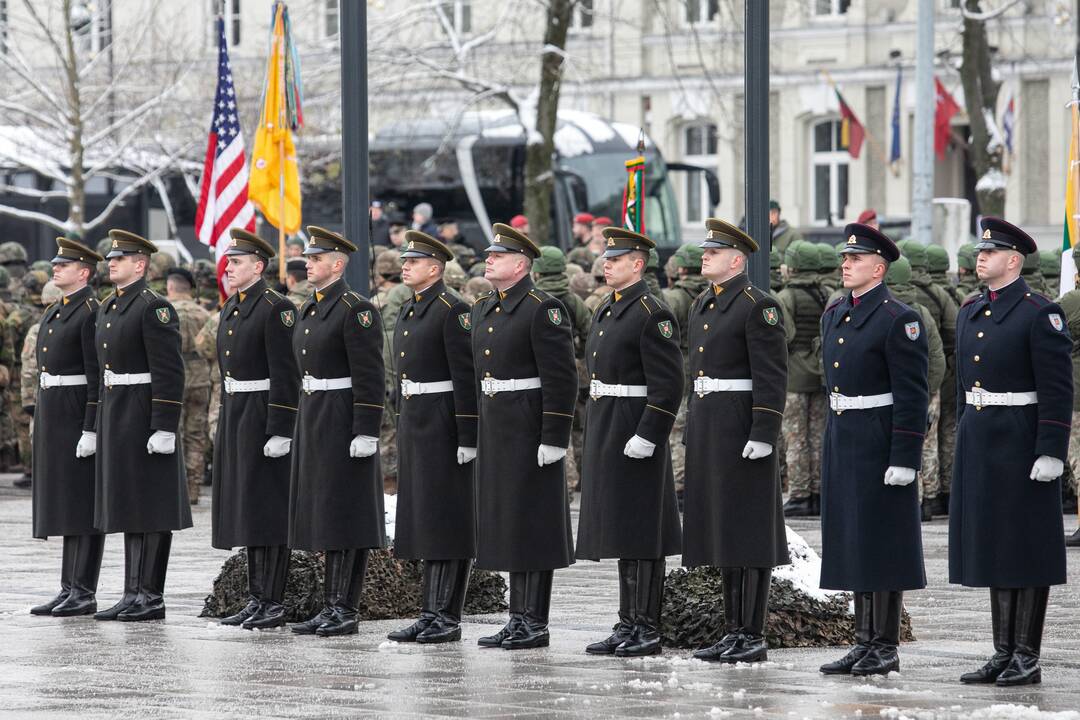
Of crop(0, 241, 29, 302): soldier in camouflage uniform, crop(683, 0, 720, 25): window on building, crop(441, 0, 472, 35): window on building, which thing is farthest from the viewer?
crop(683, 0, 720, 25): window on building

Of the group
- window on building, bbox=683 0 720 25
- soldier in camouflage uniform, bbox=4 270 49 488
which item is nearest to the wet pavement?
soldier in camouflage uniform, bbox=4 270 49 488

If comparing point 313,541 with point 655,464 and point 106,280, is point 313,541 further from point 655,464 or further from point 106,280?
point 106,280

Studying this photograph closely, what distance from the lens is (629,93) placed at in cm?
4456

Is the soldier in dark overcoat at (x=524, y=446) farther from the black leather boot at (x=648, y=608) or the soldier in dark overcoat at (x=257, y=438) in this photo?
the soldier in dark overcoat at (x=257, y=438)

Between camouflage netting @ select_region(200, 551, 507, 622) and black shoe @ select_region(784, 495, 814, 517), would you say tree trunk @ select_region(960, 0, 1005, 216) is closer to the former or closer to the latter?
black shoe @ select_region(784, 495, 814, 517)

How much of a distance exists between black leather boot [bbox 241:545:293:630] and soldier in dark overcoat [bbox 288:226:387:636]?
191 mm

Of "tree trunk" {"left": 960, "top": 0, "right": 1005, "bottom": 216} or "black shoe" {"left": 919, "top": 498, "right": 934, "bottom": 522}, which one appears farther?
"tree trunk" {"left": 960, "top": 0, "right": 1005, "bottom": 216}

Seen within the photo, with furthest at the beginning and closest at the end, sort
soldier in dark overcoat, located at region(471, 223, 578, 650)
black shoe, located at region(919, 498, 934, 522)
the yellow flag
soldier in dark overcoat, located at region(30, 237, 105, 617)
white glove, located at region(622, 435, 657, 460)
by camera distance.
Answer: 1. black shoe, located at region(919, 498, 934, 522)
2. the yellow flag
3. soldier in dark overcoat, located at region(30, 237, 105, 617)
4. soldier in dark overcoat, located at region(471, 223, 578, 650)
5. white glove, located at region(622, 435, 657, 460)

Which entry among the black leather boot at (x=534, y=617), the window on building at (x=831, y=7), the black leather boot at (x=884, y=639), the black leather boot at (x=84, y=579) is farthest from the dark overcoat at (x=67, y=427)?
the window on building at (x=831, y=7)

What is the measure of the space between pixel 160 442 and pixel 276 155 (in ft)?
15.9

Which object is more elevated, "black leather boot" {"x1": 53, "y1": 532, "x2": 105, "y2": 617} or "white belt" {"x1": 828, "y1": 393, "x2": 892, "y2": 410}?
"white belt" {"x1": 828, "y1": 393, "x2": 892, "y2": 410}

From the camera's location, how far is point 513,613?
421 inches

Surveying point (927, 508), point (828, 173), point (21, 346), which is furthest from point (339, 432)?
point (828, 173)

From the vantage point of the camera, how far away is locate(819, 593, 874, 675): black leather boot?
9.62 m
